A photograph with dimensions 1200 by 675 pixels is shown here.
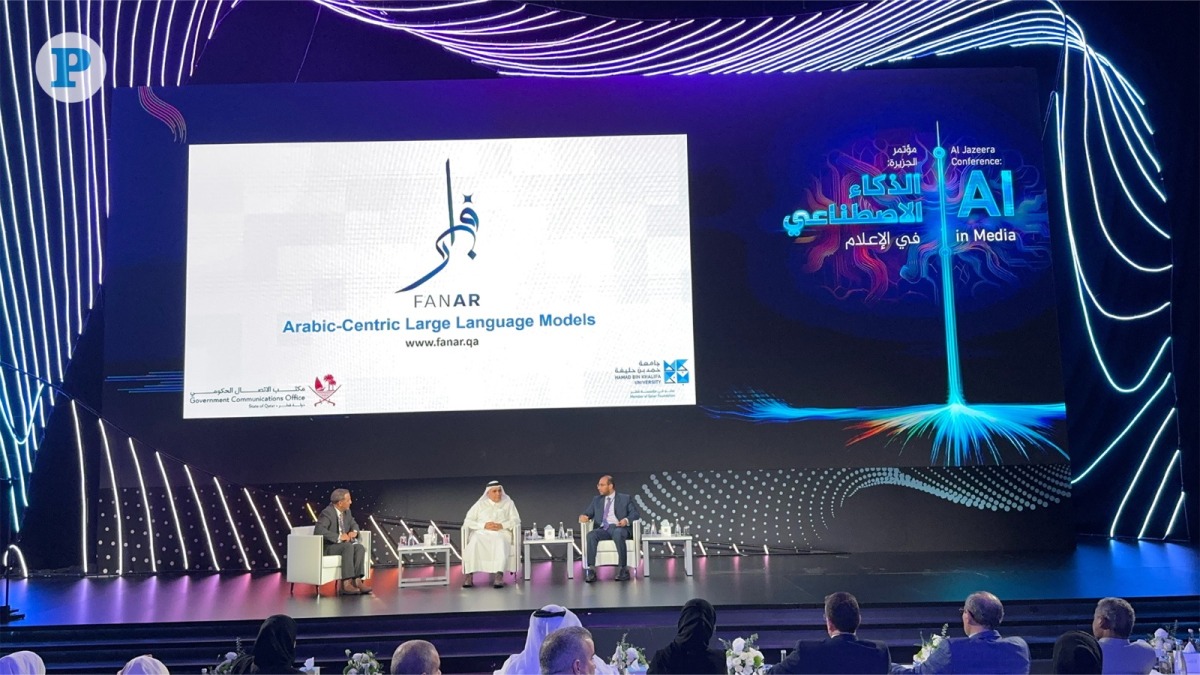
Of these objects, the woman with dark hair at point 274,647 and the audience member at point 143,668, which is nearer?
the audience member at point 143,668

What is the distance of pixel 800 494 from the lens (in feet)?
27.2

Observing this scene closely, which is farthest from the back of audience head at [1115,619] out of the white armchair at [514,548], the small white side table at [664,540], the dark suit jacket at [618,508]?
the white armchair at [514,548]

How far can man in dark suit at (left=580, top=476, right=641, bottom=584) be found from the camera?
7.20 meters

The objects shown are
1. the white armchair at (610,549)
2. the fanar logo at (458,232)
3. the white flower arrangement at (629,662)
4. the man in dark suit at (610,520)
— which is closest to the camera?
the white flower arrangement at (629,662)

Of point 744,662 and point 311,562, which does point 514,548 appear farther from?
point 744,662

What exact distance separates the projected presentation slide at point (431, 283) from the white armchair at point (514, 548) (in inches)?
41.6

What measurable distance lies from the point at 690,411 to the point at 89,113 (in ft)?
18.6

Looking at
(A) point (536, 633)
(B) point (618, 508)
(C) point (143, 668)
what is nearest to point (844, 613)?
(A) point (536, 633)

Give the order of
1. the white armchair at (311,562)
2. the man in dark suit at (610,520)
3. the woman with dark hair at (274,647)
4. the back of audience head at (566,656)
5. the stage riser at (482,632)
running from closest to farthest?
the back of audience head at (566,656) → the woman with dark hair at (274,647) → the stage riser at (482,632) → the white armchair at (311,562) → the man in dark suit at (610,520)

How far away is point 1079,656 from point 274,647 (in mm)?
2457

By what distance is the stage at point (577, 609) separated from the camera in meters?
5.59

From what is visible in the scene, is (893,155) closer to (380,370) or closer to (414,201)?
(414,201)

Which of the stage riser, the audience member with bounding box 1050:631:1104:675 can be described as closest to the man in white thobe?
the stage riser

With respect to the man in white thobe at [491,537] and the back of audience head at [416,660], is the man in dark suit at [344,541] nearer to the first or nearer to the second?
the man in white thobe at [491,537]
